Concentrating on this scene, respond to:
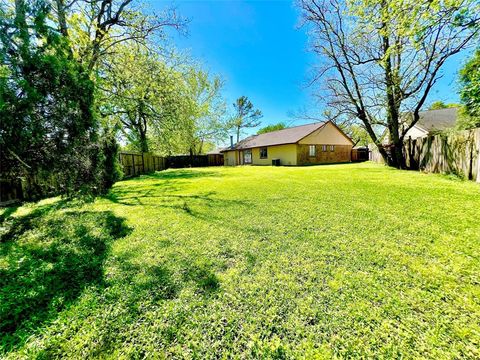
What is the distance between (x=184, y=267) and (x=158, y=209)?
3072mm

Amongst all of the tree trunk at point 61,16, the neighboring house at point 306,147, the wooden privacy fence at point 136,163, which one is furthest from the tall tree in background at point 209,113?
the tree trunk at point 61,16

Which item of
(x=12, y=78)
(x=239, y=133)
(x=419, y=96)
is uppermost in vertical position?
(x=239, y=133)

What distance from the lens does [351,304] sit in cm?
190

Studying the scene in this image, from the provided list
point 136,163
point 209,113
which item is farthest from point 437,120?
point 136,163

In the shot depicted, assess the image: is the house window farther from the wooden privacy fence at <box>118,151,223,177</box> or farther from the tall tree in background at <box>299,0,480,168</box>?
the tall tree in background at <box>299,0,480,168</box>

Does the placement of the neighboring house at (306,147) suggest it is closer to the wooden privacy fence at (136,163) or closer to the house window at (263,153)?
the house window at (263,153)

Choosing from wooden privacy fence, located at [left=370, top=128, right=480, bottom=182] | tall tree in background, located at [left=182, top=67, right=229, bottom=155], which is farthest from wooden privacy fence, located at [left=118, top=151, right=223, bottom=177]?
wooden privacy fence, located at [left=370, top=128, right=480, bottom=182]

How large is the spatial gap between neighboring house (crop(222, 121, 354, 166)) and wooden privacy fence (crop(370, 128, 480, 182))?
9.50m

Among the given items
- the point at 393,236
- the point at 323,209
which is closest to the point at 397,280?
the point at 393,236

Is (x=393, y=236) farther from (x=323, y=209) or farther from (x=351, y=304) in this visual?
(x=351, y=304)

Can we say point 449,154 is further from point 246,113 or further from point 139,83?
point 246,113

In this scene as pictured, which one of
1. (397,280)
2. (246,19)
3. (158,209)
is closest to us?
(397,280)

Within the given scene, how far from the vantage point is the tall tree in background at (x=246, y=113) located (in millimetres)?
35281

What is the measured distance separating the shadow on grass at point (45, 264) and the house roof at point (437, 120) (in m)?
24.1
